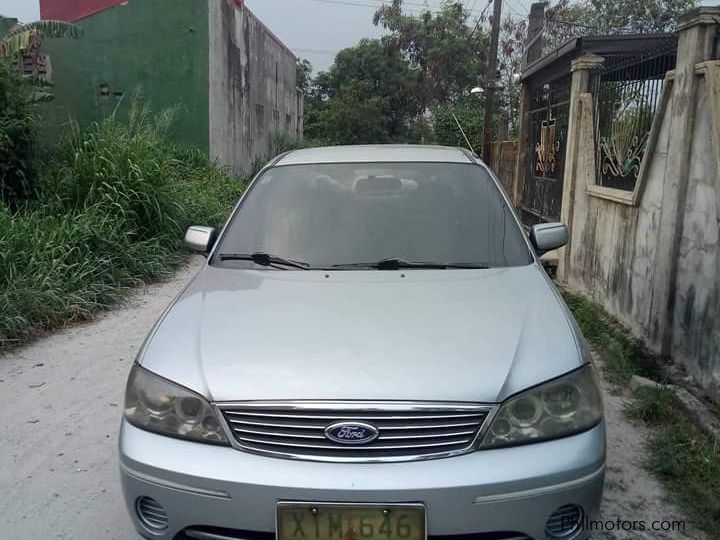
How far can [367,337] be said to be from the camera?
2.38 metres

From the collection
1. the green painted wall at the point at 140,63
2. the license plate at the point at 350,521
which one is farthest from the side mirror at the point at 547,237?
the green painted wall at the point at 140,63

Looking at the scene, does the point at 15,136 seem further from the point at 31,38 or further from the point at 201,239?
the point at 201,239

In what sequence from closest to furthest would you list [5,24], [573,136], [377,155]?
[377,155], [573,136], [5,24]

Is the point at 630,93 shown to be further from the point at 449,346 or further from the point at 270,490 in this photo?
the point at 270,490

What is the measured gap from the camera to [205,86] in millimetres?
13539

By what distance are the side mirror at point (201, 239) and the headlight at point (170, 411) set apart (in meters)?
1.26

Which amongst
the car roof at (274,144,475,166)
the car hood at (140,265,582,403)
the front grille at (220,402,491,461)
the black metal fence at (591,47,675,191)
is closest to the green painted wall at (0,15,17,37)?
the black metal fence at (591,47,675,191)

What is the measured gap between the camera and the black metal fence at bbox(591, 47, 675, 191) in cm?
561

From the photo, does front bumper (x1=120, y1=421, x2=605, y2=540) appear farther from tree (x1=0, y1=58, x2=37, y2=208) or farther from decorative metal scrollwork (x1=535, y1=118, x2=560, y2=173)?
decorative metal scrollwork (x1=535, y1=118, x2=560, y2=173)

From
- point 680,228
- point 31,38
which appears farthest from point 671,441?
point 31,38

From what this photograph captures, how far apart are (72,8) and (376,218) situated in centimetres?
1309

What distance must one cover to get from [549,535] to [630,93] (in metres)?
5.14

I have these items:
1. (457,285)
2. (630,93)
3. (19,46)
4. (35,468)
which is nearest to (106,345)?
(35,468)

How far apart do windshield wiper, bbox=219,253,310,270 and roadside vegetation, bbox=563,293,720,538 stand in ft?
6.71
